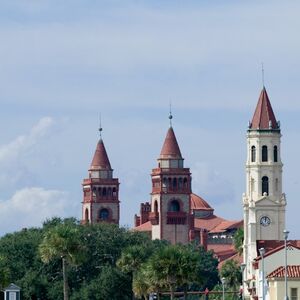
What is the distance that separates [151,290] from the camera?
455 ft

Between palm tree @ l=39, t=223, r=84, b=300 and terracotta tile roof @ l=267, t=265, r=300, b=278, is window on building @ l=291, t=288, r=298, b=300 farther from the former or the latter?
palm tree @ l=39, t=223, r=84, b=300

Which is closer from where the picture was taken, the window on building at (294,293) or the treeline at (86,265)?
the window on building at (294,293)

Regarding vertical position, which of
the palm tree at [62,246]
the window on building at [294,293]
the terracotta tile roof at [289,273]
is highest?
the palm tree at [62,246]

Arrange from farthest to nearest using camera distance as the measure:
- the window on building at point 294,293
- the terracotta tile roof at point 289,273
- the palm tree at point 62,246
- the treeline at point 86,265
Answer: the treeline at point 86,265
the palm tree at point 62,246
the terracotta tile roof at point 289,273
the window on building at point 294,293

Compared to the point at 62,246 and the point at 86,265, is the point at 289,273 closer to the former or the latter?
the point at 62,246

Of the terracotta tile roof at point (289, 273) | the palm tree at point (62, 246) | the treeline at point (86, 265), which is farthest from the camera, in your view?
the treeline at point (86, 265)

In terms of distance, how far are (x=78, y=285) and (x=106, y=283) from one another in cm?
439

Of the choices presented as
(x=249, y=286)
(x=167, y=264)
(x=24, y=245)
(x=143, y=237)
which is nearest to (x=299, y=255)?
(x=249, y=286)

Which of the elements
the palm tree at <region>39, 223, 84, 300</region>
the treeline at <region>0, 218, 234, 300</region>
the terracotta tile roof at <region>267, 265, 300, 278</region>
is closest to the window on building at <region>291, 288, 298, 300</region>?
the terracotta tile roof at <region>267, 265, 300, 278</region>

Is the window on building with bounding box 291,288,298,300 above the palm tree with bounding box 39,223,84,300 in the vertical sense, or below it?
below

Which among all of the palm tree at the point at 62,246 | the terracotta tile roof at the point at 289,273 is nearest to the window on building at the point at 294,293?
the terracotta tile roof at the point at 289,273

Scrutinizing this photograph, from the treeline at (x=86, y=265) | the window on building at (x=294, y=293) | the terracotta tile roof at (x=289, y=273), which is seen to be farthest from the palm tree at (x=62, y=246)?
the window on building at (x=294, y=293)

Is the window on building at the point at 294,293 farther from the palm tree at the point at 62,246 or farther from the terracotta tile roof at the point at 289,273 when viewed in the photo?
the palm tree at the point at 62,246

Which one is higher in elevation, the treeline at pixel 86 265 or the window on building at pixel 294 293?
the treeline at pixel 86 265
